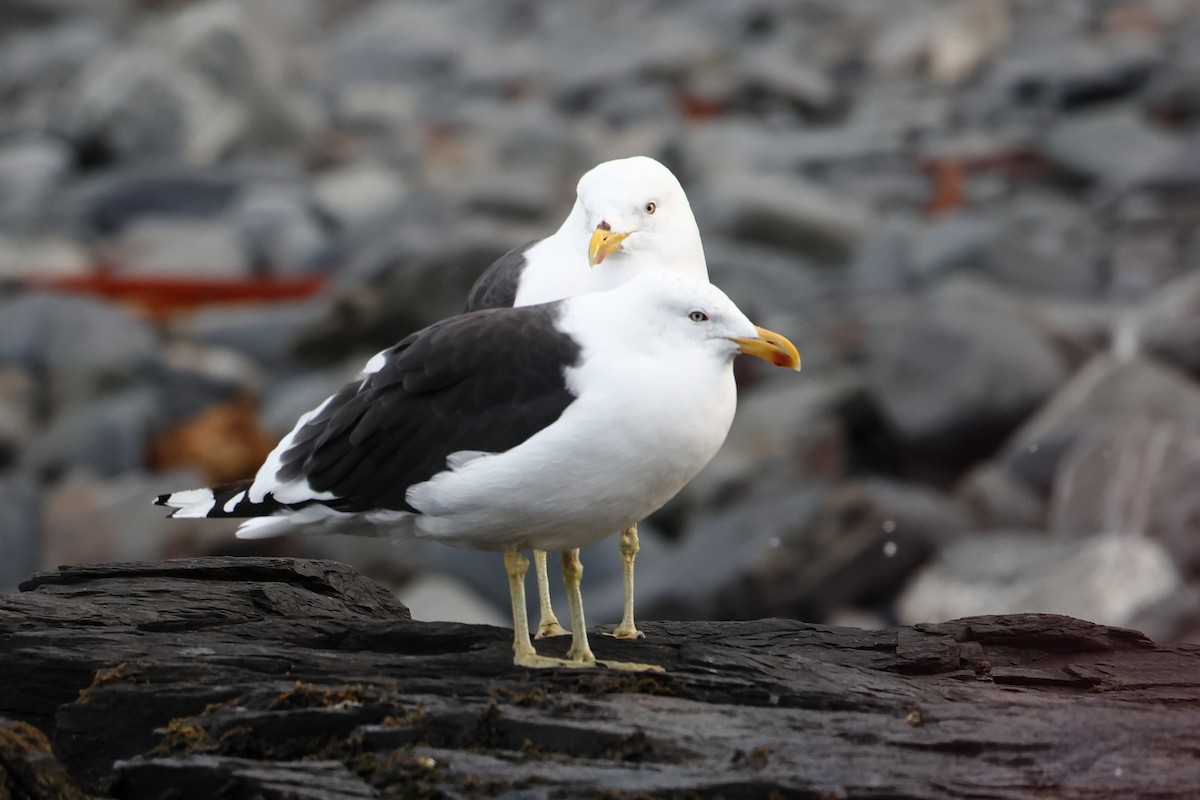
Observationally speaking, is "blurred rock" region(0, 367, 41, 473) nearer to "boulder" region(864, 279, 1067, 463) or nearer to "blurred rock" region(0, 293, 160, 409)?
"blurred rock" region(0, 293, 160, 409)

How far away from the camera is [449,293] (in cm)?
1764

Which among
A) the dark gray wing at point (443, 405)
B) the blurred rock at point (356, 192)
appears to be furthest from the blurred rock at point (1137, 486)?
the blurred rock at point (356, 192)

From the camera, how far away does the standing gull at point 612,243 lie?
712cm

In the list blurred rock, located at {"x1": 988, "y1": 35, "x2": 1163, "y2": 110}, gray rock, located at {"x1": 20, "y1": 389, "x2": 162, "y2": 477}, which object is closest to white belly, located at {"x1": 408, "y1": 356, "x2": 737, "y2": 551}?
gray rock, located at {"x1": 20, "y1": 389, "x2": 162, "y2": 477}

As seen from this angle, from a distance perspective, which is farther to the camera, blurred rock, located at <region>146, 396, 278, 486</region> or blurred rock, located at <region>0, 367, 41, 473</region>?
blurred rock, located at <region>0, 367, 41, 473</region>

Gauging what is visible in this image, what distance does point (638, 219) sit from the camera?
7164 mm

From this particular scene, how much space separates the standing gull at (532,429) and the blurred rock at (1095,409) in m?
8.39

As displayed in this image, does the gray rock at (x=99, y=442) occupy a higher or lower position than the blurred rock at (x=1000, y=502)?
higher

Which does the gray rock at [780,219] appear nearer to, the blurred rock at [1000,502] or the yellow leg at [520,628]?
the blurred rock at [1000,502]

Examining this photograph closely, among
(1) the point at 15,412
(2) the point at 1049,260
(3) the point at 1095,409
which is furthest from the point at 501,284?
(2) the point at 1049,260

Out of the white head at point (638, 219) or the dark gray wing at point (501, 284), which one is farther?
the dark gray wing at point (501, 284)

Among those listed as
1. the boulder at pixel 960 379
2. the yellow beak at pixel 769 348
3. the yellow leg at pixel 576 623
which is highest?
the boulder at pixel 960 379

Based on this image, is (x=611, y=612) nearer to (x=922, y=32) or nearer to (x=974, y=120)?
(x=974, y=120)

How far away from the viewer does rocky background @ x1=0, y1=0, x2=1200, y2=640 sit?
1288 centimetres
